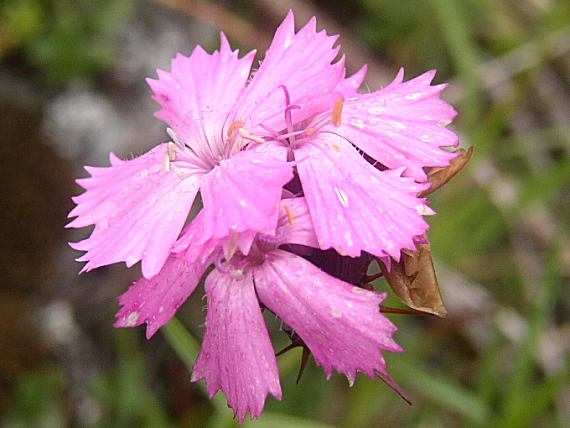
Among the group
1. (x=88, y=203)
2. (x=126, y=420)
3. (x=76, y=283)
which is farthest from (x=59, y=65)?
(x=88, y=203)

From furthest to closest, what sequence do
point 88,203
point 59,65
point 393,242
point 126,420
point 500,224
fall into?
point 59,65 < point 500,224 < point 126,420 < point 88,203 < point 393,242

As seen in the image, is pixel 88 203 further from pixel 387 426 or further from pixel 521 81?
pixel 521 81

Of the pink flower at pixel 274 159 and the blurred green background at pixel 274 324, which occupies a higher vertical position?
the pink flower at pixel 274 159

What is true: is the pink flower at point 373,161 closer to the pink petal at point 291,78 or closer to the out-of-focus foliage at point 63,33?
the pink petal at point 291,78

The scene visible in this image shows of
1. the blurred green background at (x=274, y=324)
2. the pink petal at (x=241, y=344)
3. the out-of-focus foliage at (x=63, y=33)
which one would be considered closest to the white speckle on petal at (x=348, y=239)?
the pink petal at (x=241, y=344)

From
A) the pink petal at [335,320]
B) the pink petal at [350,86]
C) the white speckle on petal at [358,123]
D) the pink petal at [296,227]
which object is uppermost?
the pink petal at [350,86]

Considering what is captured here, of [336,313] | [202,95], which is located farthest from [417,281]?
[202,95]

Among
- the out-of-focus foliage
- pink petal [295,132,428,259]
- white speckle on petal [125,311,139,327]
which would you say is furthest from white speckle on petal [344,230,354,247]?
the out-of-focus foliage
